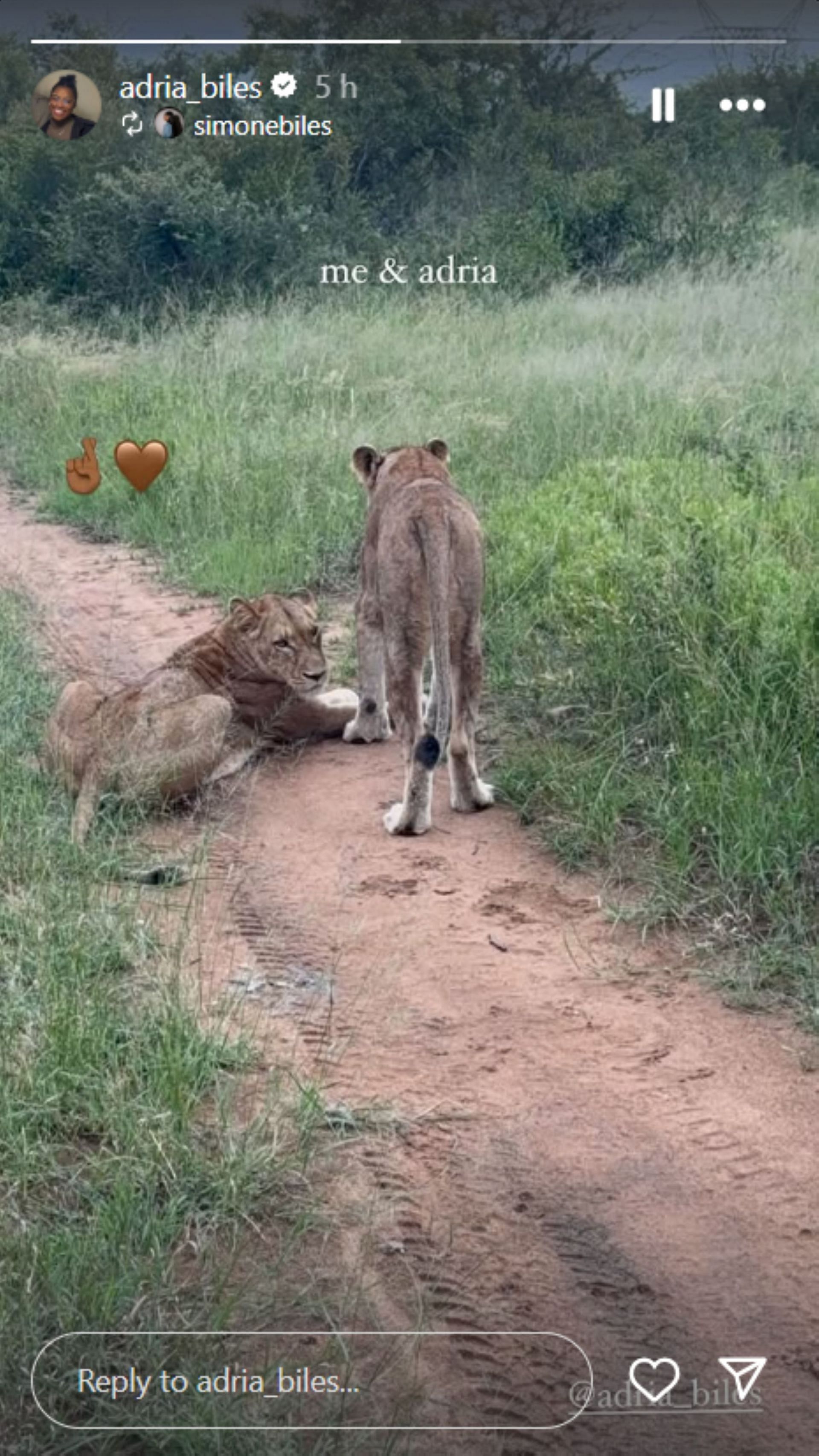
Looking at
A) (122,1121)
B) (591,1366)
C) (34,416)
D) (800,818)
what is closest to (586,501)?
(800,818)

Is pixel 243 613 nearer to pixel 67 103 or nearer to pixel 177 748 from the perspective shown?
pixel 177 748

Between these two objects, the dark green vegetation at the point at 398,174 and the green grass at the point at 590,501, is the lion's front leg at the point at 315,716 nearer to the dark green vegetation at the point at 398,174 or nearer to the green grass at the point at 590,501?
the green grass at the point at 590,501

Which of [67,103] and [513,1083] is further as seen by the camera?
[513,1083]

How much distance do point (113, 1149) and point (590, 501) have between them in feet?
9.95

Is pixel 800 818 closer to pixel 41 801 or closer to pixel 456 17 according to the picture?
pixel 41 801

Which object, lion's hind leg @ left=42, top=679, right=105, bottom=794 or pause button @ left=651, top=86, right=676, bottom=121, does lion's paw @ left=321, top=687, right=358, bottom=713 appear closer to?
lion's hind leg @ left=42, top=679, right=105, bottom=794

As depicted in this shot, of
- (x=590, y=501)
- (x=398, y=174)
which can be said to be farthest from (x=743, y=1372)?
(x=590, y=501)

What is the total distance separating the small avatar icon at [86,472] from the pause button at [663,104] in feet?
4.96

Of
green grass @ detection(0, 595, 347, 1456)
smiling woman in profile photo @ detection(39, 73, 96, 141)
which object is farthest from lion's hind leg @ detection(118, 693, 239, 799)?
smiling woman in profile photo @ detection(39, 73, 96, 141)

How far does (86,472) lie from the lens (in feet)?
13.6

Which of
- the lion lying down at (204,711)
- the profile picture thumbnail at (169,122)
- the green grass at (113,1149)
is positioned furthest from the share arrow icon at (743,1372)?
the lion lying down at (204,711)

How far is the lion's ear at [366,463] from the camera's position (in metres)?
5.41

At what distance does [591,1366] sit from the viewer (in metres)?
2.52

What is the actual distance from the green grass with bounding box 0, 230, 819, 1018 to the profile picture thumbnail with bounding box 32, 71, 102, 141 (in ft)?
2.66
